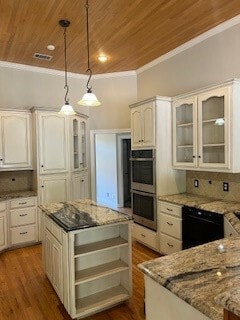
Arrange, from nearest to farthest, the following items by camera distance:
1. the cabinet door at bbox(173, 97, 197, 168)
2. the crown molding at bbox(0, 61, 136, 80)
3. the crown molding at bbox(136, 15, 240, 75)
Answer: the crown molding at bbox(136, 15, 240, 75) → the cabinet door at bbox(173, 97, 197, 168) → the crown molding at bbox(0, 61, 136, 80)

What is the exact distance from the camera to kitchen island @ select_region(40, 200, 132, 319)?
223 cm

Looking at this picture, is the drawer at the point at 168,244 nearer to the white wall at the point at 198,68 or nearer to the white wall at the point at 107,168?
the white wall at the point at 198,68

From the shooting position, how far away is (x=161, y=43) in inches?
146

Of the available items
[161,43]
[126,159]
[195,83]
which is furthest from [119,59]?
[126,159]

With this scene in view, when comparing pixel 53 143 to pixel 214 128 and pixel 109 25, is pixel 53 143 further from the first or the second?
pixel 214 128

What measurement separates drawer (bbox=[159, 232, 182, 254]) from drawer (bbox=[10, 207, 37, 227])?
2.17 metres

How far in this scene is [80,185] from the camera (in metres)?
4.79

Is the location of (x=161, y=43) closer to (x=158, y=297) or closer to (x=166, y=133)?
(x=166, y=133)

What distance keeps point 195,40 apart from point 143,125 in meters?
1.44

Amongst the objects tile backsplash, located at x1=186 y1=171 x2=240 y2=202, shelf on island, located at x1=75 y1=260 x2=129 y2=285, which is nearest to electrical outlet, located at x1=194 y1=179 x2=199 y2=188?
tile backsplash, located at x1=186 y1=171 x2=240 y2=202

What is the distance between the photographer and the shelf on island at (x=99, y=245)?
2.37 m

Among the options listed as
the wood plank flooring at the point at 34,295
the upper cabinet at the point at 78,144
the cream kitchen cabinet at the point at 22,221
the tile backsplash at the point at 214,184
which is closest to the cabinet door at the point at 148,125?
the tile backsplash at the point at 214,184

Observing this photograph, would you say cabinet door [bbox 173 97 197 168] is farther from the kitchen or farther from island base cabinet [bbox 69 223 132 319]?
island base cabinet [bbox 69 223 132 319]

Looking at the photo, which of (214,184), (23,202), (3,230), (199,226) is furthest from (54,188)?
(214,184)
